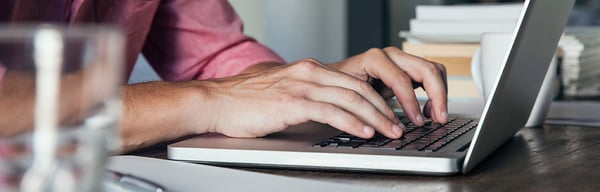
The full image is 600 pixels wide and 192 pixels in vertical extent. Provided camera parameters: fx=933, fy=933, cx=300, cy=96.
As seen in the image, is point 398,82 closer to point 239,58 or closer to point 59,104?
point 239,58

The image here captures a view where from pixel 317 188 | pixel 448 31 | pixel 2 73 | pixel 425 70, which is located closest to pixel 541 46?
pixel 425 70

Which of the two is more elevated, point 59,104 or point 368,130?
point 59,104

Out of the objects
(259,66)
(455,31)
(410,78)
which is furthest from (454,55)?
(410,78)

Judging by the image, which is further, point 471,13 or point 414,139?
point 471,13

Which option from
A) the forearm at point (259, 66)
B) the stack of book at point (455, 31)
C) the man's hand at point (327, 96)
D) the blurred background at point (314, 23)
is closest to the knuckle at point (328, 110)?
the man's hand at point (327, 96)

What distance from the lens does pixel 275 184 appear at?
67 cm

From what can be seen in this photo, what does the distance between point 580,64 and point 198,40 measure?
0.73m

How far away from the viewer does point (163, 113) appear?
3.23 feet

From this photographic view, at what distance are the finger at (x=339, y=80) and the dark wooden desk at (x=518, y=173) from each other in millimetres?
126

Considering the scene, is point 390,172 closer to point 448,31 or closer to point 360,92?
point 360,92

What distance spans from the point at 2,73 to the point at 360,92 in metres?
0.64

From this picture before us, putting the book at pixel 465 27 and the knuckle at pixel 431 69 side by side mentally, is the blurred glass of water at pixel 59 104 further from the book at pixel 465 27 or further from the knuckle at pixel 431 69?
the book at pixel 465 27

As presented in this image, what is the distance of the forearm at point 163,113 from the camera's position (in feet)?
3.17

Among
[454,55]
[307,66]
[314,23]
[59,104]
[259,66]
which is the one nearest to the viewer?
[59,104]
